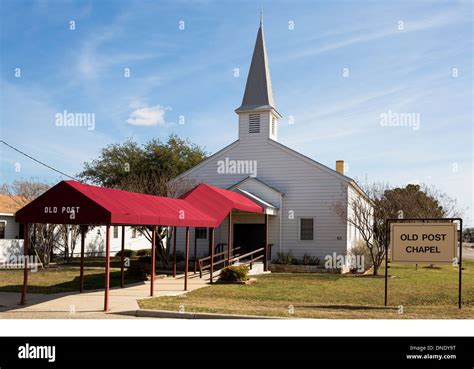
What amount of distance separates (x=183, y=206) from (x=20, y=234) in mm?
17154

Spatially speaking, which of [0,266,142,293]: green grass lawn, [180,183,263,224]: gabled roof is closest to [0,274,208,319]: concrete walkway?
[0,266,142,293]: green grass lawn

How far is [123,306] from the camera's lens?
517 inches

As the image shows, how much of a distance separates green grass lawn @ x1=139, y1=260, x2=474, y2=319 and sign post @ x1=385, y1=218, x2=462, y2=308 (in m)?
1.26

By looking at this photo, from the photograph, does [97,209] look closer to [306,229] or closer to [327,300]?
[327,300]

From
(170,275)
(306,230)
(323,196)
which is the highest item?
(323,196)

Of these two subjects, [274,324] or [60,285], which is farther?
[60,285]

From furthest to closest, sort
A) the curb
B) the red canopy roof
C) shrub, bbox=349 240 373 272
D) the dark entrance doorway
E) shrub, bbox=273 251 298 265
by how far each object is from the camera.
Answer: the dark entrance doorway < shrub, bbox=349 240 373 272 < shrub, bbox=273 251 298 265 < the red canopy roof < the curb

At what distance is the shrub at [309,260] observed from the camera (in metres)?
28.0

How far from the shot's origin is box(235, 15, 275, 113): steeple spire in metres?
30.9

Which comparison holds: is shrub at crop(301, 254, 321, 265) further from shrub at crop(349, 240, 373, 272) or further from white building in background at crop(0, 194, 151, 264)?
white building in background at crop(0, 194, 151, 264)

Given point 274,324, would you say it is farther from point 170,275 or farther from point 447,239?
point 170,275

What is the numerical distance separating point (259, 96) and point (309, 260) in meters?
10.3

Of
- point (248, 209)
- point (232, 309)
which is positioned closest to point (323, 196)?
point (248, 209)

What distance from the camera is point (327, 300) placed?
1516cm
